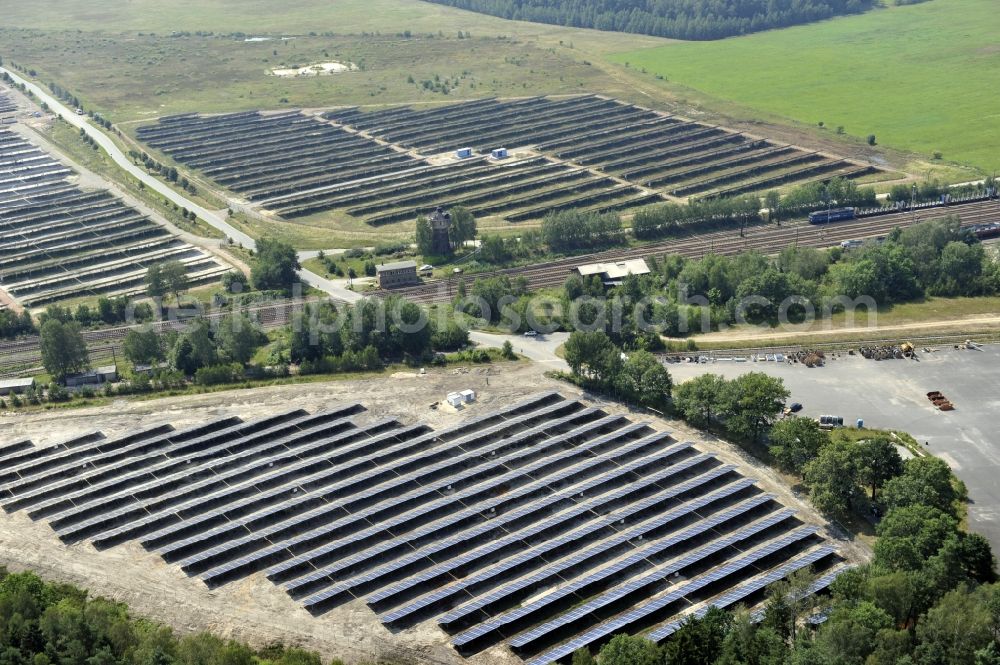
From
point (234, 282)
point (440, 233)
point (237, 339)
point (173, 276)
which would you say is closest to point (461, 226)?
point (440, 233)

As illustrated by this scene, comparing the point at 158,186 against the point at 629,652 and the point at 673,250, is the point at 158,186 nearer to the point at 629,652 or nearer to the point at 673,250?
the point at 673,250

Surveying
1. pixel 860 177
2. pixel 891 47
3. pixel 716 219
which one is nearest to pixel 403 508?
pixel 716 219

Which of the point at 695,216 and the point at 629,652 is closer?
the point at 629,652

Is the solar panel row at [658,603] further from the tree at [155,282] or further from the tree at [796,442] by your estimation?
the tree at [155,282]

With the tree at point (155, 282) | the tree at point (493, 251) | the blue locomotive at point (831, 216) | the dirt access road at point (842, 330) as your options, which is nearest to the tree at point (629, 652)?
the dirt access road at point (842, 330)

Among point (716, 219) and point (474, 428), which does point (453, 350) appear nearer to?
point (474, 428)
